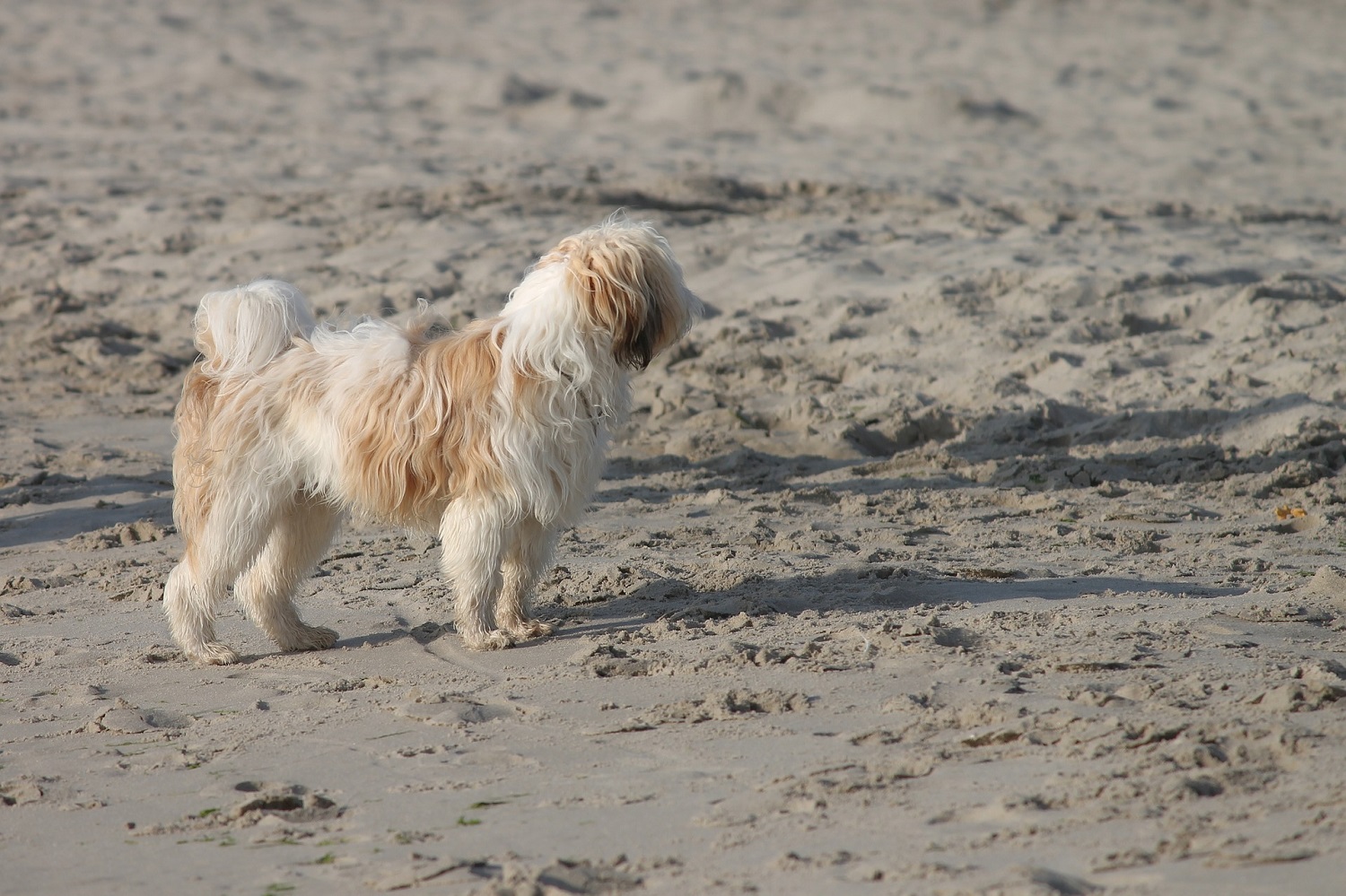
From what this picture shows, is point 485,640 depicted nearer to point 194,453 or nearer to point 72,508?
point 194,453

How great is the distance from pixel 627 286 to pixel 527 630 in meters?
1.35

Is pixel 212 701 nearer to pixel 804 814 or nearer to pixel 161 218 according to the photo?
pixel 804 814

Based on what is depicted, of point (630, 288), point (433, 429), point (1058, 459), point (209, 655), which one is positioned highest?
point (630, 288)

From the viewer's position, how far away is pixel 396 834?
3.39 metres

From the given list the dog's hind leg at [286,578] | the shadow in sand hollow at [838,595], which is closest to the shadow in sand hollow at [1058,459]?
the shadow in sand hollow at [838,595]

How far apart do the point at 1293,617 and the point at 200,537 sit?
3.86m

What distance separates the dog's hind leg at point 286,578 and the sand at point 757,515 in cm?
12

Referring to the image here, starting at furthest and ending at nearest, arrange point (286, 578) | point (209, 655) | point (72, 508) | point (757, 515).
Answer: point (72, 508), point (757, 515), point (286, 578), point (209, 655)

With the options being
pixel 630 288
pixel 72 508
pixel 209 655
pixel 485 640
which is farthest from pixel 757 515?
pixel 72 508

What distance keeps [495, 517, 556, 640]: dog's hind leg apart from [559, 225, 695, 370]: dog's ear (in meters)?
0.78

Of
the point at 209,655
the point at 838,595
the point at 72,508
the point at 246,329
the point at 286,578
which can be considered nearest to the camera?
the point at 246,329

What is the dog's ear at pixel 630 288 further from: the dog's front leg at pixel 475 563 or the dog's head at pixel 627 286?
the dog's front leg at pixel 475 563

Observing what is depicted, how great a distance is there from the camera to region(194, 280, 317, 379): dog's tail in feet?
15.8

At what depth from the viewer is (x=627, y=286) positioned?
455cm
